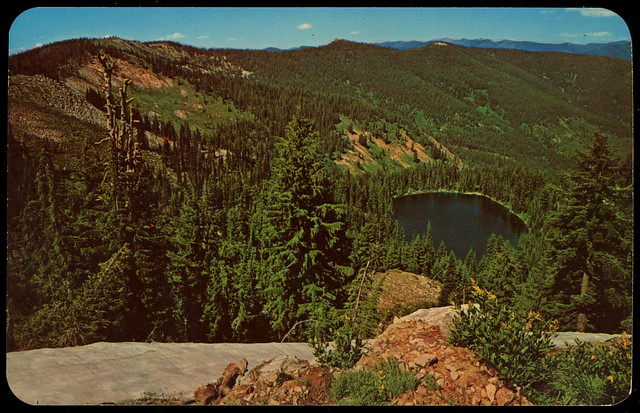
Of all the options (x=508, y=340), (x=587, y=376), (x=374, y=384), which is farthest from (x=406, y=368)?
(x=587, y=376)

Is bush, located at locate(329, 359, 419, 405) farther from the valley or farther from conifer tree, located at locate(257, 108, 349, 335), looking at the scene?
conifer tree, located at locate(257, 108, 349, 335)

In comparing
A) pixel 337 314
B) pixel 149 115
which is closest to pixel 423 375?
pixel 337 314

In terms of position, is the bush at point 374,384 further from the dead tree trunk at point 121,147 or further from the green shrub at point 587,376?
the dead tree trunk at point 121,147

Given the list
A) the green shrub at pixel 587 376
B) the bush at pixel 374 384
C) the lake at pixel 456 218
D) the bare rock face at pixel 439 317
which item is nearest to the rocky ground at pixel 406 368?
the bare rock face at pixel 439 317

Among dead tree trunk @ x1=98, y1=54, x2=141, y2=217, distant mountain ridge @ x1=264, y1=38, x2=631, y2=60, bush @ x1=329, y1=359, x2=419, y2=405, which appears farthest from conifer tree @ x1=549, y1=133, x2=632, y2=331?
dead tree trunk @ x1=98, y1=54, x2=141, y2=217

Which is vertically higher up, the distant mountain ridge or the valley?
the distant mountain ridge

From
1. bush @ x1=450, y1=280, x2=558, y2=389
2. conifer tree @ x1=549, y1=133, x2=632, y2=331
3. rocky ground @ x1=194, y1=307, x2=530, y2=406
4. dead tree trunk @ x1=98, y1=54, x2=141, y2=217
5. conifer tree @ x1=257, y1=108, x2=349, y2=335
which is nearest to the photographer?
bush @ x1=450, y1=280, x2=558, y2=389

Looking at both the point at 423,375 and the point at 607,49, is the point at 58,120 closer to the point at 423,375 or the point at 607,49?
the point at 423,375
